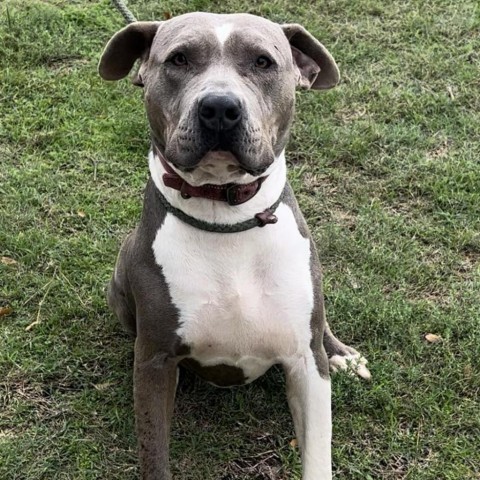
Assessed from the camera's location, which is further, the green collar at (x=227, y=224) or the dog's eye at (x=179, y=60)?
the green collar at (x=227, y=224)

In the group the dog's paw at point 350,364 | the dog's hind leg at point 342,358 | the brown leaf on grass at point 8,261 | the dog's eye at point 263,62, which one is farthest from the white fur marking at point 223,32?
the brown leaf on grass at point 8,261

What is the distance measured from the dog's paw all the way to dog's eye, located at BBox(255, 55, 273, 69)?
1.44 meters

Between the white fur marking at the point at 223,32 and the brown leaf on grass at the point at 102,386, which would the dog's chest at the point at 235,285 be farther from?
the brown leaf on grass at the point at 102,386

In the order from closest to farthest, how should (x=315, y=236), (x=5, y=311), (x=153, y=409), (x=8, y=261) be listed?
(x=153, y=409), (x=5, y=311), (x=8, y=261), (x=315, y=236)

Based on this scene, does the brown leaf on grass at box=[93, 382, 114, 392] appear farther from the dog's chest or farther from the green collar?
the green collar

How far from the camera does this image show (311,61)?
3.56m

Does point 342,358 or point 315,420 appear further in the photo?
point 342,358

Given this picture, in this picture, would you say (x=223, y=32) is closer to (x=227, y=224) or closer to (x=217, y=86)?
(x=217, y=86)

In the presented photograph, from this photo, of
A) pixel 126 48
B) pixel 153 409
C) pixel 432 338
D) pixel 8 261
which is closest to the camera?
pixel 153 409

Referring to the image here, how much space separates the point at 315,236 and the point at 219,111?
2068 millimetres

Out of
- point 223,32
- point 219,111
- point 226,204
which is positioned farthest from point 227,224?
point 223,32

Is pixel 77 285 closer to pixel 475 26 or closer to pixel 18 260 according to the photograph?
pixel 18 260

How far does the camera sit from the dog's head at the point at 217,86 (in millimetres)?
2801

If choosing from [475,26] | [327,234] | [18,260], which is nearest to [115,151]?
[18,260]
